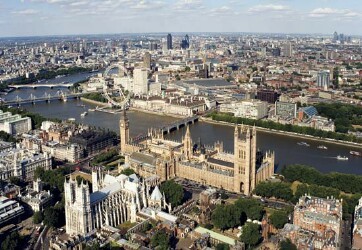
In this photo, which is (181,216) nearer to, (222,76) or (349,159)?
(349,159)

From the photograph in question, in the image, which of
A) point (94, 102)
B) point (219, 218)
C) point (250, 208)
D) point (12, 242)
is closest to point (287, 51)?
point (94, 102)

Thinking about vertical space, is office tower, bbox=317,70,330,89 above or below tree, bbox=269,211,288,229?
above

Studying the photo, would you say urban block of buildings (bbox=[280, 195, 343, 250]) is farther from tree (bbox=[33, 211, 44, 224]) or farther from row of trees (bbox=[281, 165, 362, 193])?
tree (bbox=[33, 211, 44, 224])

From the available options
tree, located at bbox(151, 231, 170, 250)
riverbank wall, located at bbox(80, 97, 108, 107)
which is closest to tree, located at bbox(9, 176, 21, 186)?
tree, located at bbox(151, 231, 170, 250)

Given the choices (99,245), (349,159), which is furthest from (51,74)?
(99,245)

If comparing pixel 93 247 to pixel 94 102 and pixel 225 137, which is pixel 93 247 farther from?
pixel 94 102
